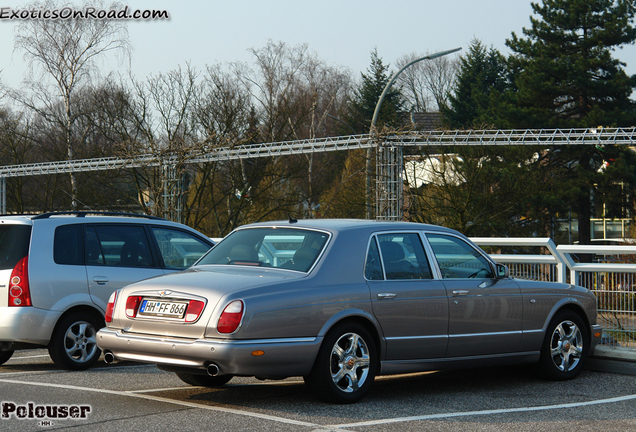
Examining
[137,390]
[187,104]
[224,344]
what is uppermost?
[187,104]

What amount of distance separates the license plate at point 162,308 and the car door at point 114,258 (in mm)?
2532

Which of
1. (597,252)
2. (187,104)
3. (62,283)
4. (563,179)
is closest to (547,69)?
(563,179)

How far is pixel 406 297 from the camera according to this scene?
709cm

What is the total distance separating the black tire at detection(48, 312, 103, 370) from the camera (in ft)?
28.4

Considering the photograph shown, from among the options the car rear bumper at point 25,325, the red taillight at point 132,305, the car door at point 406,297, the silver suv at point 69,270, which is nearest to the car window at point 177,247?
the silver suv at point 69,270

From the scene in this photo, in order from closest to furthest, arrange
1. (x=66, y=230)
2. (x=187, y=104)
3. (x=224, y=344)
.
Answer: (x=224, y=344), (x=66, y=230), (x=187, y=104)

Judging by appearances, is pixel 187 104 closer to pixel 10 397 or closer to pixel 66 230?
pixel 66 230

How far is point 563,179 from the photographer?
36.2 m

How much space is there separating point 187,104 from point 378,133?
1734 cm

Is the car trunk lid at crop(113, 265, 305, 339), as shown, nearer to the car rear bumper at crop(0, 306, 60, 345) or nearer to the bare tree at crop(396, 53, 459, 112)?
the car rear bumper at crop(0, 306, 60, 345)

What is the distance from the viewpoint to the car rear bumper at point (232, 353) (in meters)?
6.07

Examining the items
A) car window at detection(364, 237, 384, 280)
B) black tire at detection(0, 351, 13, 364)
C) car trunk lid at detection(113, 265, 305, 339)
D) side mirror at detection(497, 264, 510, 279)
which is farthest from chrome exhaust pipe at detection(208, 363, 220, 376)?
black tire at detection(0, 351, 13, 364)

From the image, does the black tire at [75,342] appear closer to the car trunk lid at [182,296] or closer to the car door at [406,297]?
the car trunk lid at [182,296]

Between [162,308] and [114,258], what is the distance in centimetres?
305
